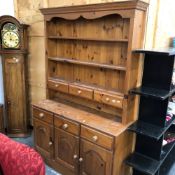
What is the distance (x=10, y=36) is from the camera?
276cm

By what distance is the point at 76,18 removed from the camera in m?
2.07

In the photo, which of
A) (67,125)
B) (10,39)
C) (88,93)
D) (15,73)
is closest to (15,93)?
(15,73)

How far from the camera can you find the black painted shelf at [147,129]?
178 centimetres

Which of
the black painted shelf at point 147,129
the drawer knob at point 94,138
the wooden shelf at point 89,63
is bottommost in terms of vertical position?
the drawer knob at point 94,138

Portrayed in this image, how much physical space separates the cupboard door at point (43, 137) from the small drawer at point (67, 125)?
0.17 metres

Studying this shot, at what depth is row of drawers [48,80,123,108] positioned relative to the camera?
1.99m

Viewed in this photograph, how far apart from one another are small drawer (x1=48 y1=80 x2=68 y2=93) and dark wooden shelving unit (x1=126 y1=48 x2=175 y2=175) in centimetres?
87

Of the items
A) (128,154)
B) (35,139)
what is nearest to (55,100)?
(35,139)

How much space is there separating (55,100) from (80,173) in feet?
3.18

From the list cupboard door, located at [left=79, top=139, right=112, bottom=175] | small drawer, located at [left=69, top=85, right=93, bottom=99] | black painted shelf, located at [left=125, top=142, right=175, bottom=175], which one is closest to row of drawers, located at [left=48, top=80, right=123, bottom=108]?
small drawer, located at [left=69, top=85, right=93, bottom=99]

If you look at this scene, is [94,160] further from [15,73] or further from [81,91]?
[15,73]

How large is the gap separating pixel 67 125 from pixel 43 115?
408mm

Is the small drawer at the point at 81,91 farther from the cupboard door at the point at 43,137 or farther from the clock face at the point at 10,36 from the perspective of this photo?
the clock face at the point at 10,36

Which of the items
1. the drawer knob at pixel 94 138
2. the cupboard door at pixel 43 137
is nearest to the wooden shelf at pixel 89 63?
the drawer knob at pixel 94 138
